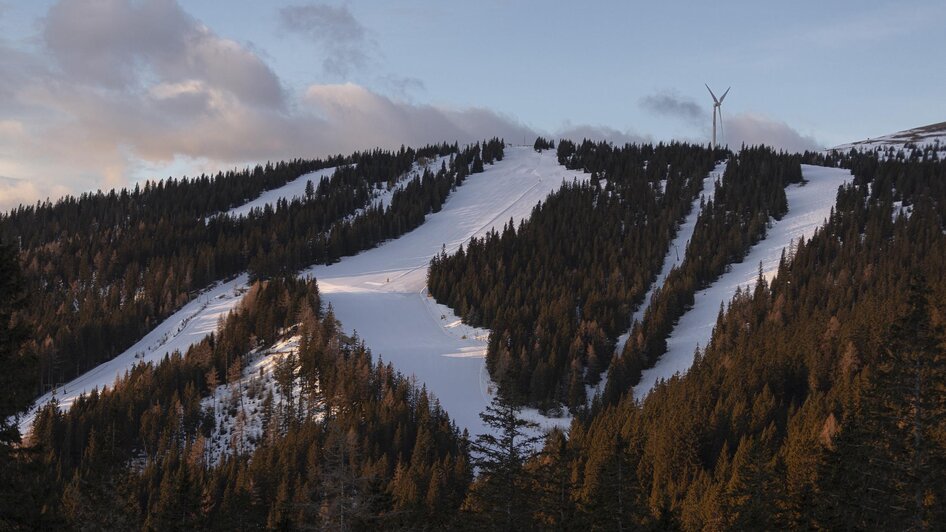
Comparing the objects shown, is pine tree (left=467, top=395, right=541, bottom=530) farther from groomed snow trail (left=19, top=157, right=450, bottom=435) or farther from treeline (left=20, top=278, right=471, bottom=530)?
groomed snow trail (left=19, top=157, right=450, bottom=435)

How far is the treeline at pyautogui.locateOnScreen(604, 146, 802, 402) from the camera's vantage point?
123894mm

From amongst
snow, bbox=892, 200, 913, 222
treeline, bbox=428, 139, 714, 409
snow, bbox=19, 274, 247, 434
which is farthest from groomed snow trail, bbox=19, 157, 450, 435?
snow, bbox=892, 200, 913, 222

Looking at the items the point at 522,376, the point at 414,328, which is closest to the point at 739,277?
the point at 522,376

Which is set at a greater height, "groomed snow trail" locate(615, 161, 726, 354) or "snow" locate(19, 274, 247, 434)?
"groomed snow trail" locate(615, 161, 726, 354)

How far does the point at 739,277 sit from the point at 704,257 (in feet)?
32.3

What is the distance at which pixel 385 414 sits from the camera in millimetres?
100438

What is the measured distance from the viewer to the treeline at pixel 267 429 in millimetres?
76312

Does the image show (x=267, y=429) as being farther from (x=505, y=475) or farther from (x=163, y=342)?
(x=505, y=475)

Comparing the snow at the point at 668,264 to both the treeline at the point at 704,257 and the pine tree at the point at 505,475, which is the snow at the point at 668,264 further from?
the pine tree at the point at 505,475

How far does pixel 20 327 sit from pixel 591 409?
105m

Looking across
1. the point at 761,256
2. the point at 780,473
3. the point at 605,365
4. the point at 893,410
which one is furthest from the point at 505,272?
the point at 893,410

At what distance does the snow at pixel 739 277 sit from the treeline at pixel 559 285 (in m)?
9.97

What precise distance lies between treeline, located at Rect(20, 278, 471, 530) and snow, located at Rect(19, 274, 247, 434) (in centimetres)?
1179

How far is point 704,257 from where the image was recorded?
527ft
